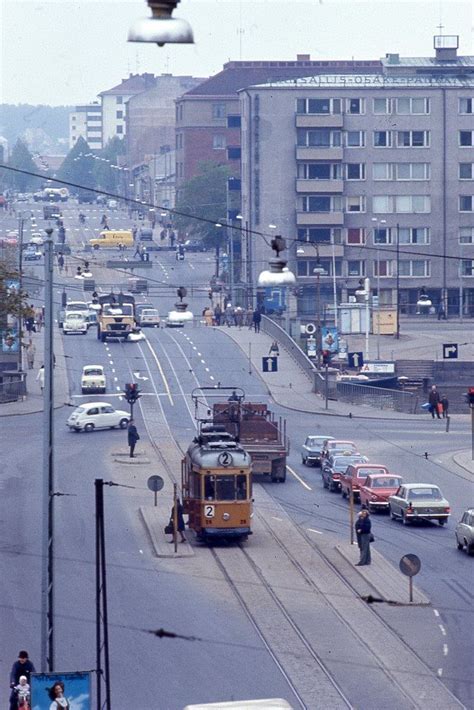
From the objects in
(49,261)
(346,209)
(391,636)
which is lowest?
(391,636)

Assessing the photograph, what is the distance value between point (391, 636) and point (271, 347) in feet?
144

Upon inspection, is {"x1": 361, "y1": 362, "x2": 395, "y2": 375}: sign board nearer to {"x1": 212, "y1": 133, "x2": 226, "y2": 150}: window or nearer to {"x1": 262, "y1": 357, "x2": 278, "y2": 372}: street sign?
{"x1": 262, "y1": 357, "x2": 278, "y2": 372}: street sign

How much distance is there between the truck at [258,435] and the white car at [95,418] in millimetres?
8391

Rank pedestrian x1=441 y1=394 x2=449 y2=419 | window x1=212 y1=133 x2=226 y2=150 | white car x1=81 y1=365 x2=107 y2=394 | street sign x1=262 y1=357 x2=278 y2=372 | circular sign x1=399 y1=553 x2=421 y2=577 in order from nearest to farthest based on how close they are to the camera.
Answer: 1. circular sign x1=399 y1=553 x2=421 y2=577
2. pedestrian x1=441 y1=394 x2=449 y2=419
3. white car x1=81 y1=365 x2=107 y2=394
4. street sign x1=262 y1=357 x2=278 y2=372
5. window x1=212 y1=133 x2=226 y2=150

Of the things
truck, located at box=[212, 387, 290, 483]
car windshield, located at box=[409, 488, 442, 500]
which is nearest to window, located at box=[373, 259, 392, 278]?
truck, located at box=[212, 387, 290, 483]

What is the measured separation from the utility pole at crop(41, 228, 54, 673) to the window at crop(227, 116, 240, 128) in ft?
370

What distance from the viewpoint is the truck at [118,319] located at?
68.7 meters

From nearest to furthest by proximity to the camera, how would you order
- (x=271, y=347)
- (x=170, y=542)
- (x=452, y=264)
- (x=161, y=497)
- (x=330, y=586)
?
1. (x=330, y=586)
2. (x=170, y=542)
3. (x=161, y=497)
4. (x=271, y=347)
5. (x=452, y=264)

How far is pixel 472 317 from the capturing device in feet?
286

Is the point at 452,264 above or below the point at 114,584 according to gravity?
above

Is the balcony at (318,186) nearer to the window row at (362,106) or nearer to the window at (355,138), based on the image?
the window at (355,138)

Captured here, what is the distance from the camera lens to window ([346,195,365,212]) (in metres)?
89.2

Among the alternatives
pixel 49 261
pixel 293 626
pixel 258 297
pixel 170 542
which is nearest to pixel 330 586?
pixel 293 626

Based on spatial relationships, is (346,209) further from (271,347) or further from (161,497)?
(161,497)
